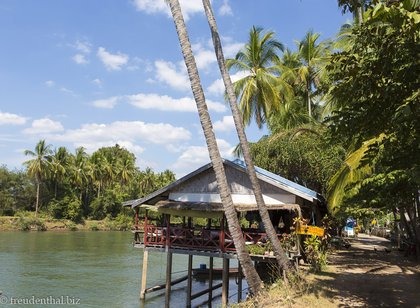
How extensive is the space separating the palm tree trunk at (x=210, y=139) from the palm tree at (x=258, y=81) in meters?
14.0

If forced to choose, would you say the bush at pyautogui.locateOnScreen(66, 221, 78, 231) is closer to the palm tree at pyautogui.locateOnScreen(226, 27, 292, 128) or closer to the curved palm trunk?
the palm tree at pyautogui.locateOnScreen(226, 27, 292, 128)

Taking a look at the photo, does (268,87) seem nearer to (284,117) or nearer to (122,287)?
(284,117)

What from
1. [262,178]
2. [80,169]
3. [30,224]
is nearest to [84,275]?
[262,178]

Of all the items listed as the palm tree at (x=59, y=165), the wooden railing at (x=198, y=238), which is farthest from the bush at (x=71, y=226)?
the wooden railing at (x=198, y=238)

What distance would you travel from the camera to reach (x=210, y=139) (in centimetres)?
990

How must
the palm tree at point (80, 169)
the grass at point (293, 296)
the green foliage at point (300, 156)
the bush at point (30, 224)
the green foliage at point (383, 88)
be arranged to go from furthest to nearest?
the palm tree at point (80, 169), the bush at point (30, 224), the green foliage at point (300, 156), the grass at point (293, 296), the green foliage at point (383, 88)

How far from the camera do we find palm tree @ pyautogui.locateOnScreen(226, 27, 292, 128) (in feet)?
77.2

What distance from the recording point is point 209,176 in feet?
54.6

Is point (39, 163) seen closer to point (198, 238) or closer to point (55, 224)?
point (55, 224)

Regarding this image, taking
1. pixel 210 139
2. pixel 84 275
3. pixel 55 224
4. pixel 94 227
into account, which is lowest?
pixel 84 275

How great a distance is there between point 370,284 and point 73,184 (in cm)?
5592

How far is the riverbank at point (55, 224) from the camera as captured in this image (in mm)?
49731

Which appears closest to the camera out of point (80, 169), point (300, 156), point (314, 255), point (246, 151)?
point (246, 151)

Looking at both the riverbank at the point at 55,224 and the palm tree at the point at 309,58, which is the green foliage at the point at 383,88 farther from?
the riverbank at the point at 55,224
